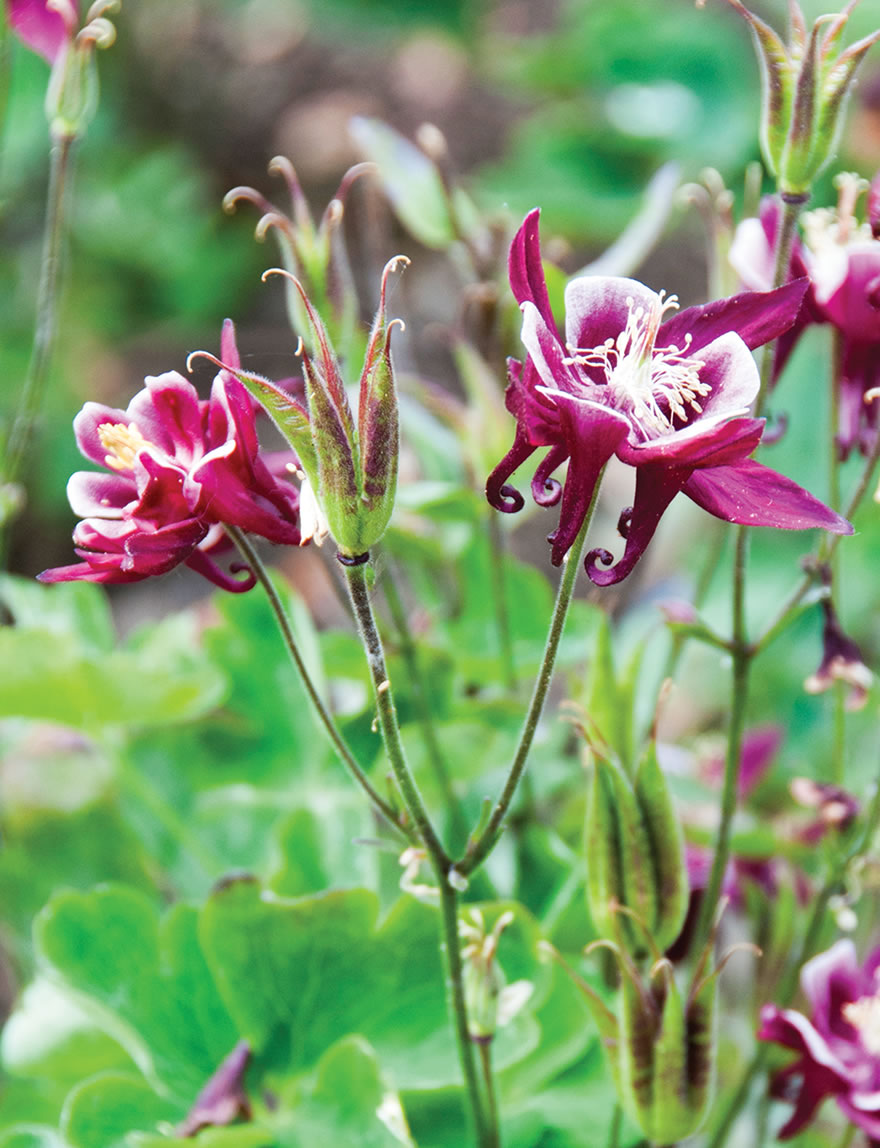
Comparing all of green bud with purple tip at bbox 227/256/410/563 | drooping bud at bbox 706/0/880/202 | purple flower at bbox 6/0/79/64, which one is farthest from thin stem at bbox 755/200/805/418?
purple flower at bbox 6/0/79/64

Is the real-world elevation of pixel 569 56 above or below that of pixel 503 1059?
above

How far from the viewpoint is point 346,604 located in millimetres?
460

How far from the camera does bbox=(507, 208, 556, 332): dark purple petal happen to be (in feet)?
1.02

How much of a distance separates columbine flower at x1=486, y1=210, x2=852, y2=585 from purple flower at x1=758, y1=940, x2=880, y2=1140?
0.20 meters

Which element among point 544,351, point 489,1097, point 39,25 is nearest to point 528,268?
point 544,351

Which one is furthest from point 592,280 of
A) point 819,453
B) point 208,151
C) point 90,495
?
point 208,151

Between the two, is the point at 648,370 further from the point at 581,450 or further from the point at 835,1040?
the point at 835,1040

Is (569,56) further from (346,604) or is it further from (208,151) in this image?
(346,604)

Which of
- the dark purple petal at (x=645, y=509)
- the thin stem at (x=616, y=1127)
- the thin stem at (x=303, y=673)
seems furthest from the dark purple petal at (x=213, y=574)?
the thin stem at (x=616, y=1127)

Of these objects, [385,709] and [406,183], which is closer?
[385,709]

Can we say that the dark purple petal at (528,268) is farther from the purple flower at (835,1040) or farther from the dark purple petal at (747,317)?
the purple flower at (835,1040)

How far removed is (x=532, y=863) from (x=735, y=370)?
27cm

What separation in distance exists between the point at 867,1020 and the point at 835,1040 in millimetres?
15

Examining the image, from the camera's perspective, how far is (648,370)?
0.34 m
